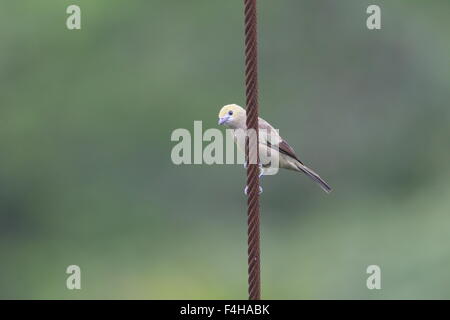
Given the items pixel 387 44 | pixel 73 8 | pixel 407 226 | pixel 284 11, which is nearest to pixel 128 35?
pixel 73 8

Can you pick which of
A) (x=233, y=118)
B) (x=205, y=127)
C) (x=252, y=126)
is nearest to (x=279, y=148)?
(x=233, y=118)

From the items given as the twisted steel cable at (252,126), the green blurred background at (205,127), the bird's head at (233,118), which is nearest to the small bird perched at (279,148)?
the bird's head at (233,118)

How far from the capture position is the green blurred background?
65.3ft

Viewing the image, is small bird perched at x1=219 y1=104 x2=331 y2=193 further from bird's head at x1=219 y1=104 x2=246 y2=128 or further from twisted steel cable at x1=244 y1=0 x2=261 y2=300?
twisted steel cable at x1=244 y1=0 x2=261 y2=300

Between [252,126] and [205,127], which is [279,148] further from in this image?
[205,127]

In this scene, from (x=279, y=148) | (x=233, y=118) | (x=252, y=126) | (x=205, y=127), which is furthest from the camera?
(x=205, y=127)

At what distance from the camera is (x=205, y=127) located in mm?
19625

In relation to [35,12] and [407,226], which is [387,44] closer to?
[407,226]

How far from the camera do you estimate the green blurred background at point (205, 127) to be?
19906 mm

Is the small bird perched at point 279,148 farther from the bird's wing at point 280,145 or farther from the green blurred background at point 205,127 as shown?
the green blurred background at point 205,127

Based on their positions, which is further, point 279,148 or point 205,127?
point 205,127

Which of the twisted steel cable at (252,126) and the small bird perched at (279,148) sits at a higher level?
the small bird perched at (279,148)

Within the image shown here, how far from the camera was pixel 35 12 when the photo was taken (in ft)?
74.7

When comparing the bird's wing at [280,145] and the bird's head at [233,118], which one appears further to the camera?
the bird's wing at [280,145]
